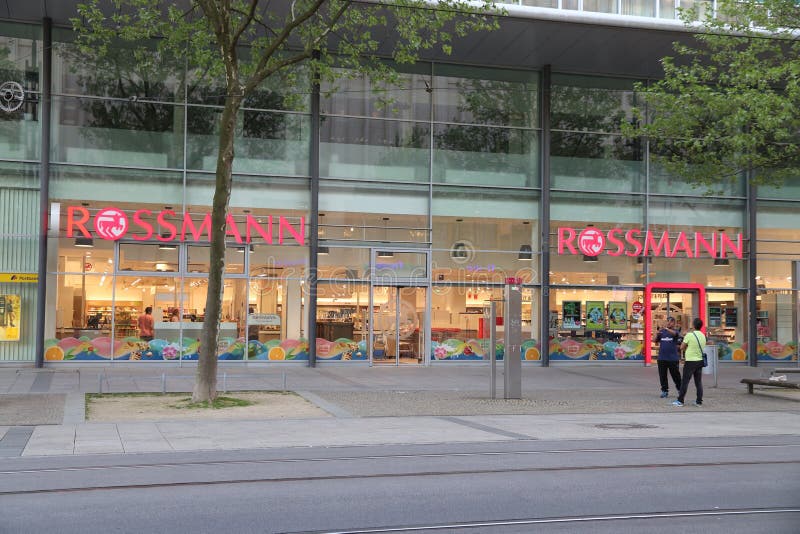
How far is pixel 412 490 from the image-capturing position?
8.21m

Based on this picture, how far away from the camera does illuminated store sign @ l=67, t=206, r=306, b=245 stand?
22469 millimetres

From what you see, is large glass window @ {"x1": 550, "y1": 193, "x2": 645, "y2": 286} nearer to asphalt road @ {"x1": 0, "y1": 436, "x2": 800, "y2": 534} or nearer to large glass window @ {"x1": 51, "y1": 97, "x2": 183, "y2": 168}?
large glass window @ {"x1": 51, "y1": 97, "x2": 183, "y2": 168}

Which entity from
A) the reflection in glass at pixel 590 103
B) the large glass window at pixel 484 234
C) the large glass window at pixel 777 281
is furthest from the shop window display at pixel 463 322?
the large glass window at pixel 777 281

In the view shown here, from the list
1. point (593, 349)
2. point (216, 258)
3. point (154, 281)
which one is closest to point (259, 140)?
point (154, 281)

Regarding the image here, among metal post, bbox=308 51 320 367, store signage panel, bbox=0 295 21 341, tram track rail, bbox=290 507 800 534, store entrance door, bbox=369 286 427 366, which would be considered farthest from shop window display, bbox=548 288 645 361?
tram track rail, bbox=290 507 800 534

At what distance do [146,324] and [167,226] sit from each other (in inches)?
107

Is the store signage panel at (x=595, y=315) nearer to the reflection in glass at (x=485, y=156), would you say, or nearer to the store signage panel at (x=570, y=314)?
the store signage panel at (x=570, y=314)

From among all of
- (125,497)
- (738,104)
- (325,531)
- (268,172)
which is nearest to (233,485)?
(125,497)

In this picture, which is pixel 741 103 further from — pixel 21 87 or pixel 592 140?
pixel 21 87

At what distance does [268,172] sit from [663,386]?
40.0 ft

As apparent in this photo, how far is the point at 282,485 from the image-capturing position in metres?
8.44

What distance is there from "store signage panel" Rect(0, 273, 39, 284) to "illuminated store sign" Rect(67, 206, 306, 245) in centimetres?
146

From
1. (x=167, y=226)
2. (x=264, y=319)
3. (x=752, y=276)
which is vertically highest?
(x=167, y=226)

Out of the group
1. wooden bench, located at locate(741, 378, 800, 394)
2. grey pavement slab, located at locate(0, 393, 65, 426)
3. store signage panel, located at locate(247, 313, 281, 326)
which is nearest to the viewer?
grey pavement slab, located at locate(0, 393, 65, 426)
